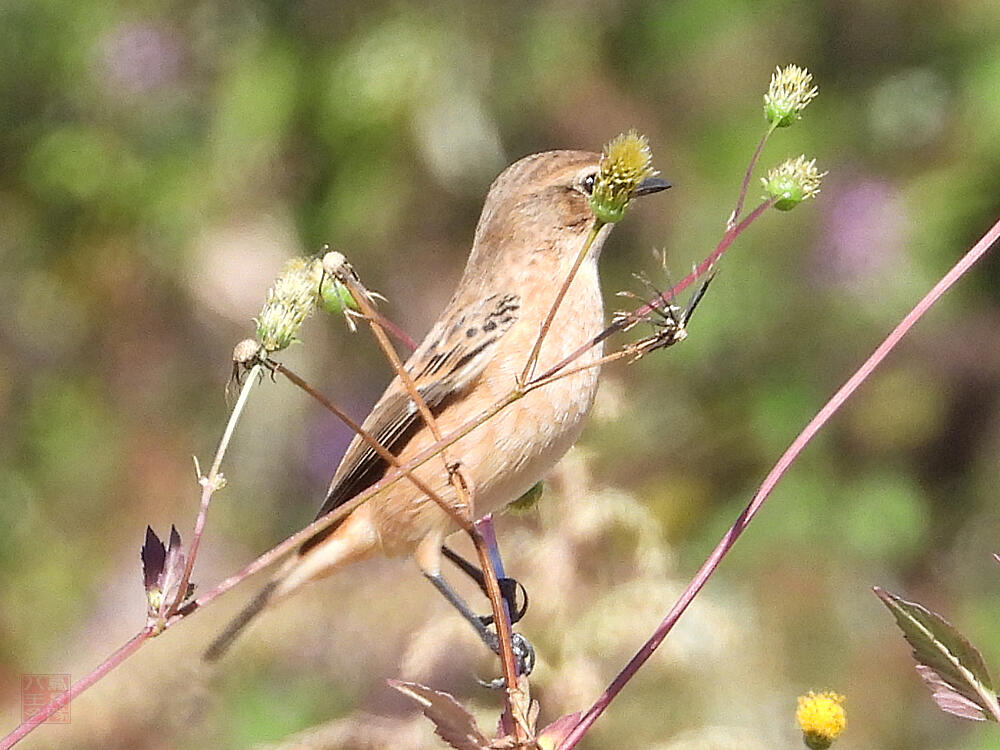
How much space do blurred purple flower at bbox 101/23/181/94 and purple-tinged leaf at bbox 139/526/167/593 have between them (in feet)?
12.4

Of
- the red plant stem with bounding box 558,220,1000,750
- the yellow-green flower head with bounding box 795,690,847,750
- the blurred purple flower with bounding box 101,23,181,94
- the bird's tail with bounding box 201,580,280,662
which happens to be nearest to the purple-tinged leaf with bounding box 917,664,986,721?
the yellow-green flower head with bounding box 795,690,847,750

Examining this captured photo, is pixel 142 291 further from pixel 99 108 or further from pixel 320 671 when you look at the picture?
pixel 320 671

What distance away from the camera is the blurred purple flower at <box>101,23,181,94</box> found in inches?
197

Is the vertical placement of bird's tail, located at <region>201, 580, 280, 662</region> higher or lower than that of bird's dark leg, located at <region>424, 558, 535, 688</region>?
higher

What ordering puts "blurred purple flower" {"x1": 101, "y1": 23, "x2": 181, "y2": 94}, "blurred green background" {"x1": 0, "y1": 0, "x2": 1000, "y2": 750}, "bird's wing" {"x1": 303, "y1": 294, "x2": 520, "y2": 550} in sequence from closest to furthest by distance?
"bird's wing" {"x1": 303, "y1": 294, "x2": 520, "y2": 550}, "blurred green background" {"x1": 0, "y1": 0, "x2": 1000, "y2": 750}, "blurred purple flower" {"x1": 101, "y1": 23, "x2": 181, "y2": 94}

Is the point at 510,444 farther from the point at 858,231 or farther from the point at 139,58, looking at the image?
the point at 139,58

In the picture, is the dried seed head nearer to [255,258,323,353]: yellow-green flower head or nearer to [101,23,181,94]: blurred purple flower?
[255,258,323,353]: yellow-green flower head

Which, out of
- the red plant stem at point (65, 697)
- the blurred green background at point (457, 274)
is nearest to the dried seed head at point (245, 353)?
the red plant stem at point (65, 697)

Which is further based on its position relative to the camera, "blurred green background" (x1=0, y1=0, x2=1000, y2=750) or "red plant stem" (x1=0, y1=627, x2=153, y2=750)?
"blurred green background" (x1=0, y1=0, x2=1000, y2=750)

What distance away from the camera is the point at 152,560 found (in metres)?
1.53

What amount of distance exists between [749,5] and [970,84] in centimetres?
83

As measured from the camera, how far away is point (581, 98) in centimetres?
518

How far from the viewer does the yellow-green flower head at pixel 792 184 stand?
167 cm

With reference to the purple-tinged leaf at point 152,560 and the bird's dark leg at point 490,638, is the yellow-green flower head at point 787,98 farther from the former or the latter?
the bird's dark leg at point 490,638
